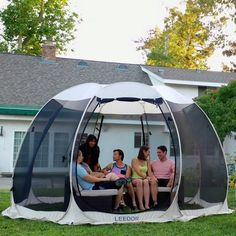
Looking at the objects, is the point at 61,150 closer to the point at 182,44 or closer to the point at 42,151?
the point at 42,151

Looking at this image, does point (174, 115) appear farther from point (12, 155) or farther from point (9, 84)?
point (9, 84)

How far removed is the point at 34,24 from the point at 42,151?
24920 millimetres

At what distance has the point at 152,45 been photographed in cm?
3966

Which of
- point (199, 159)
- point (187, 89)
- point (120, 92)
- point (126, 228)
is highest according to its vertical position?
point (187, 89)

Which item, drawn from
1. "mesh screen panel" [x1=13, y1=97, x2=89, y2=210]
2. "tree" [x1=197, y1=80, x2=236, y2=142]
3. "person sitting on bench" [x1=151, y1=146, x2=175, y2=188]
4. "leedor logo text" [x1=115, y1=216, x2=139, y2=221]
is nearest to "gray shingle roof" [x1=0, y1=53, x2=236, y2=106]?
"tree" [x1=197, y1=80, x2=236, y2=142]

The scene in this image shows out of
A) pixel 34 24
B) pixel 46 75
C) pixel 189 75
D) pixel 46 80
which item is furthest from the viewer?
pixel 34 24

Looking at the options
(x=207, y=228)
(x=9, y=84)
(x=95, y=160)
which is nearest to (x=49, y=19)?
(x=9, y=84)

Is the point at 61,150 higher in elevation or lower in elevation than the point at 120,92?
lower

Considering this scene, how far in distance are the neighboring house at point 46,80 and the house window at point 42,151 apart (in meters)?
10.8

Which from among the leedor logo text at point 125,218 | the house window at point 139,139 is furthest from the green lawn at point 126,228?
the house window at point 139,139

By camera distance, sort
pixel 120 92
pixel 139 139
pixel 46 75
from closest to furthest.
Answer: pixel 120 92 → pixel 139 139 → pixel 46 75

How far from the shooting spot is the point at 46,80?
22766mm

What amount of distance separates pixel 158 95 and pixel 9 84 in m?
14.3

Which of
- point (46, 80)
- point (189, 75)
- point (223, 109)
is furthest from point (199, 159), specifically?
point (189, 75)
